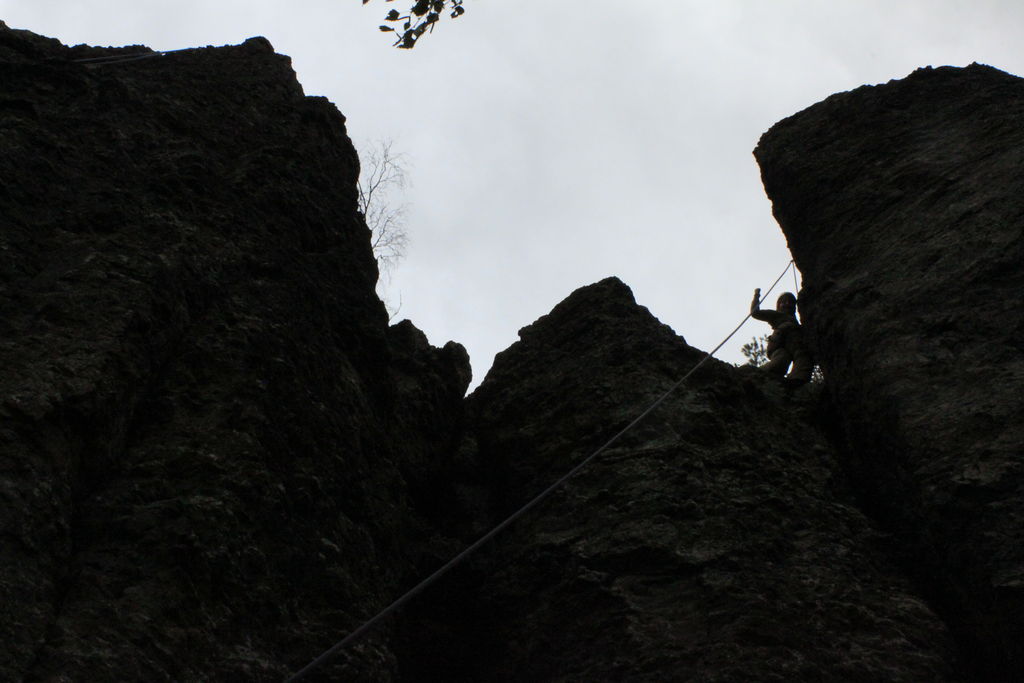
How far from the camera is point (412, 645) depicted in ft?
20.6

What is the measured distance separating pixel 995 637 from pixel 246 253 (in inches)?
187

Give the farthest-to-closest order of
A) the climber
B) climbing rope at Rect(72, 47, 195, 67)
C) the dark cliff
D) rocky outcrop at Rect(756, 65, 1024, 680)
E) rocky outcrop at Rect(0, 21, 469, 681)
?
the climber < climbing rope at Rect(72, 47, 195, 67) < rocky outcrop at Rect(756, 65, 1024, 680) < the dark cliff < rocky outcrop at Rect(0, 21, 469, 681)

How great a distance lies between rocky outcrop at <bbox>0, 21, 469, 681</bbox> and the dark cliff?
0.02 meters

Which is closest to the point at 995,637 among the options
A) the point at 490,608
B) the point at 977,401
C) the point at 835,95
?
the point at 977,401

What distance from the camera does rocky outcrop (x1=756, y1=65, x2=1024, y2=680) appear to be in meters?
5.94

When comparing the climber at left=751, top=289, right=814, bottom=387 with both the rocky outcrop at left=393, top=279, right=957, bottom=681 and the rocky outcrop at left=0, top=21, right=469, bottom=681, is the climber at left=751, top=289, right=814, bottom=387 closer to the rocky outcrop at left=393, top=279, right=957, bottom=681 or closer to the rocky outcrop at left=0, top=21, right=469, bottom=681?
the rocky outcrop at left=393, top=279, right=957, bottom=681

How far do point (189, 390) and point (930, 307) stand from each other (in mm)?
4878

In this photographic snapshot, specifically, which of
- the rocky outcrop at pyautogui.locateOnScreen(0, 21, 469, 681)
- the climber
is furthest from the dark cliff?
the climber

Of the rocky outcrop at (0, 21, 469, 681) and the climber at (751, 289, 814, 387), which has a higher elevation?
the climber at (751, 289, 814, 387)

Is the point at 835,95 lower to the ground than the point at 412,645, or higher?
higher

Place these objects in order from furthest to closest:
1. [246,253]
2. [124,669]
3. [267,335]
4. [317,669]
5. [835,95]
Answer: [835,95], [246,253], [267,335], [317,669], [124,669]

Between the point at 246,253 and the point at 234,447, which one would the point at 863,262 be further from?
the point at 234,447

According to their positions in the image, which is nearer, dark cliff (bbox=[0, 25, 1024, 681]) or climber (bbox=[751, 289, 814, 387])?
dark cliff (bbox=[0, 25, 1024, 681])

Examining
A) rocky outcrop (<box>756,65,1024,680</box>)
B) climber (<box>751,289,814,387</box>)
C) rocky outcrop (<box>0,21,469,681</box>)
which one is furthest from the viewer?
climber (<box>751,289,814,387</box>)
